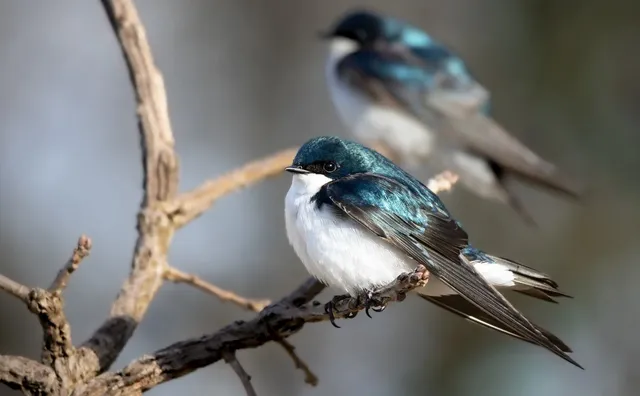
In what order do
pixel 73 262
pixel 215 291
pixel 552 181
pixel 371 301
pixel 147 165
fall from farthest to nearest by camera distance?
pixel 552 181
pixel 147 165
pixel 215 291
pixel 371 301
pixel 73 262

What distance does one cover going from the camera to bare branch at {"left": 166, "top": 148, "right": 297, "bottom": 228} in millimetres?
1893

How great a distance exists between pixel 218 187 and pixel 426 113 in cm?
218

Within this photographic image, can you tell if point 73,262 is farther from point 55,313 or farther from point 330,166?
point 330,166

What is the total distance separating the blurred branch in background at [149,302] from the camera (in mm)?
1395

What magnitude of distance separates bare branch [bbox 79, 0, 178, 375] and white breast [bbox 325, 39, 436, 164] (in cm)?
207

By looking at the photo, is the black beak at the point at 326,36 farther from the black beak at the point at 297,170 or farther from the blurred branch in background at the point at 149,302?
the black beak at the point at 297,170

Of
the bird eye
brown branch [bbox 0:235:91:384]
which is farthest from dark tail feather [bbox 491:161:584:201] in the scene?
brown branch [bbox 0:235:91:384]

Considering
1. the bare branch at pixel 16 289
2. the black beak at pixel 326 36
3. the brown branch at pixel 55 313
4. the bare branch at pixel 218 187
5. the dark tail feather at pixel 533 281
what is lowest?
the dark tail feather at pixel 533 281

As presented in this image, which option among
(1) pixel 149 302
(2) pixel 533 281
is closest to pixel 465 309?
(2) pixel 533 281

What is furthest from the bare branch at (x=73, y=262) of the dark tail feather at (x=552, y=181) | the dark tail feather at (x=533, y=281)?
the dark tail feather at (x=552, y=181)

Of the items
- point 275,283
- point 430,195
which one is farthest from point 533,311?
point 430,195

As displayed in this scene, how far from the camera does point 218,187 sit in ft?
6.64

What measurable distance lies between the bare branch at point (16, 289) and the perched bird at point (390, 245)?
1.50 ft

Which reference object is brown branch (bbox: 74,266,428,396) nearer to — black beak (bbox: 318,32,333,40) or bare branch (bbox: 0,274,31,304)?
bare branch (bbox: 0,274,31,304)
